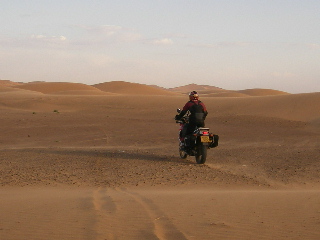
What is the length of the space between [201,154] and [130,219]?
568 centimetres

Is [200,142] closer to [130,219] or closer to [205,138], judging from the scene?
[205,138]

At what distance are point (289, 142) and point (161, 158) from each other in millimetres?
6447

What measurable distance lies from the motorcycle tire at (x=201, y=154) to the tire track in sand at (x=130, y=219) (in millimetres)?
3955

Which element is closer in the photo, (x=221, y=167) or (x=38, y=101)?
(x=221, y=167)

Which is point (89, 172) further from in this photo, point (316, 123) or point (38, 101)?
point (38, 101)

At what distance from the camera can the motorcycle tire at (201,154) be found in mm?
11648

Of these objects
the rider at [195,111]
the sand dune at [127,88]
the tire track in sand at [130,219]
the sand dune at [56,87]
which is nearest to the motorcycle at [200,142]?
the rider at [195,111]

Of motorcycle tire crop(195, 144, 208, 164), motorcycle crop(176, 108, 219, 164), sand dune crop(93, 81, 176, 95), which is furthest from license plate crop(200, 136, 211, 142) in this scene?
sand dune crop(93, 81, 176, 95)

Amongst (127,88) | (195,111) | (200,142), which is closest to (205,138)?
(200,142)

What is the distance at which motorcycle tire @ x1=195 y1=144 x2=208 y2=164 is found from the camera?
11.6 meters

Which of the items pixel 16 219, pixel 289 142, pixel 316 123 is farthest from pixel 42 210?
pixel 316 123

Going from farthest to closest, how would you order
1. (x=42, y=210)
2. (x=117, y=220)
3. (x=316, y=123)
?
1. (x=316, y=123)
2. (x=42, y=210)
3. (x=117, y=220)

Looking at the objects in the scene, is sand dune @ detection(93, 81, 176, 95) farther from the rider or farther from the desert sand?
the rider

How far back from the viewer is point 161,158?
13.0 m
